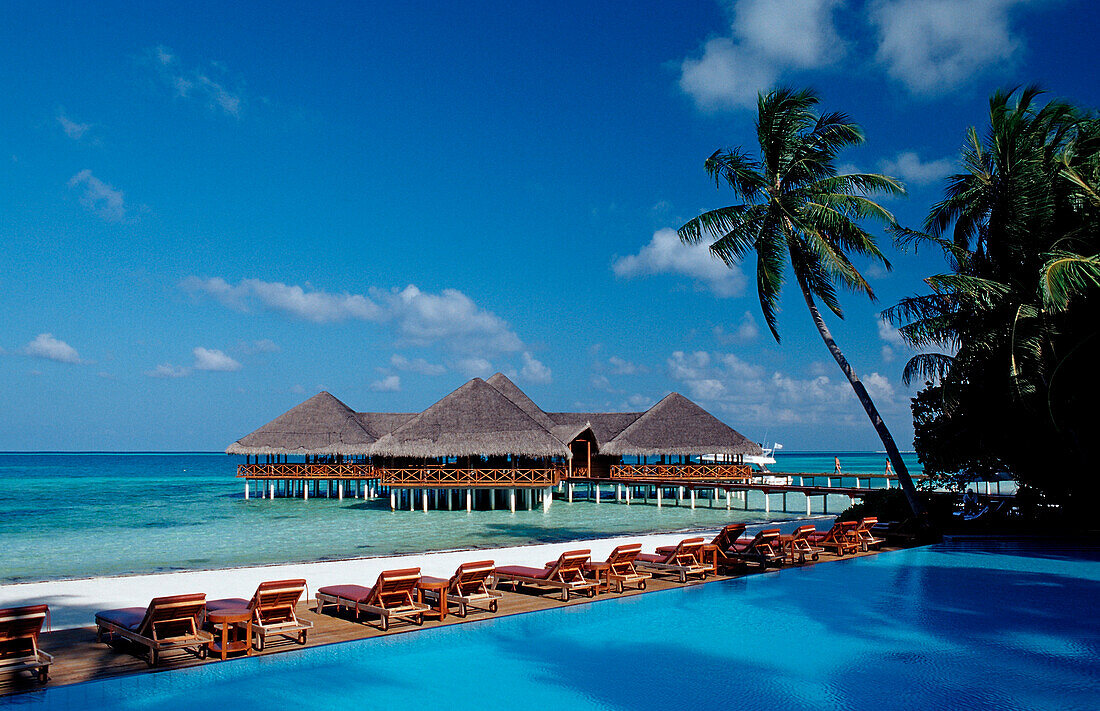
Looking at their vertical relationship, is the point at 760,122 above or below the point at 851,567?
above

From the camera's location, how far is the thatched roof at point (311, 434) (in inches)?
1578

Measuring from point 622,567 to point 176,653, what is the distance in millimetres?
6041

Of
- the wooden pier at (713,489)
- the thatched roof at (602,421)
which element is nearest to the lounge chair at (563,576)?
the wooden pier at (713,489)

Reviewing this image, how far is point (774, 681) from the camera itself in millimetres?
7336

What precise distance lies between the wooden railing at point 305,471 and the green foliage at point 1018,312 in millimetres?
29249

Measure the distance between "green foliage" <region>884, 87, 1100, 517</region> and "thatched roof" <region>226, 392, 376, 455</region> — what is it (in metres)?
29.0

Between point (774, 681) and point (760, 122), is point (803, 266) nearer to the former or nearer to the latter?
point (760, 122)

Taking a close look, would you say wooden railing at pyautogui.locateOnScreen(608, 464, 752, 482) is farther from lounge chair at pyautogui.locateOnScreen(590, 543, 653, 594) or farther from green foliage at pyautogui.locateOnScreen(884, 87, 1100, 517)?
lounge chair at pyautogui.locateOnScreen(590, 543, 653, 594)

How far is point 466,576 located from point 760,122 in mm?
12113

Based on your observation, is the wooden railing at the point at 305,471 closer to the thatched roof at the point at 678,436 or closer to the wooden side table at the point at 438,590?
the thatched roof at the point at 678,436

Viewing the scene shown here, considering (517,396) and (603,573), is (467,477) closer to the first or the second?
(517,396)

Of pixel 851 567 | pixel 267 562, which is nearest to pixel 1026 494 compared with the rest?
pixel 851 567

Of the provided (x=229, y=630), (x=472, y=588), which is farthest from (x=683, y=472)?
(x=229, y=630)

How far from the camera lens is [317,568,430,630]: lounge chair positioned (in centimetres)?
879
